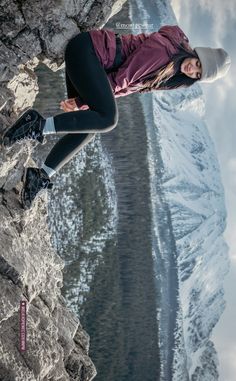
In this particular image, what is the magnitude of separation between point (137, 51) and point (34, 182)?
2.10 meters

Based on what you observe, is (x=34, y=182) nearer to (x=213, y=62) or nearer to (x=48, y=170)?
(x=48, y=170)

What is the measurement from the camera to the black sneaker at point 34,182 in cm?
609

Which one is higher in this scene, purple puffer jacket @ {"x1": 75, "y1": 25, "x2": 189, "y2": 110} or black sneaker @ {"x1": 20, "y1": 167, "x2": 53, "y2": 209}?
purple puffer jacket @ {"x1": 75, "y1": 25, "x2": 189, "y2": 110}

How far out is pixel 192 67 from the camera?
18.2 ft

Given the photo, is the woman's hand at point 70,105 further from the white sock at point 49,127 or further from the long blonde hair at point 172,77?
the white sock at point 49,127

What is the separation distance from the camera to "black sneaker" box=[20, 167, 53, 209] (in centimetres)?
609

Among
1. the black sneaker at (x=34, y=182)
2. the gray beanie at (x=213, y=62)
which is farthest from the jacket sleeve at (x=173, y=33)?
the black sneaker at (x=34, y=182)

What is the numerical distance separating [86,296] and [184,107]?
267 ft

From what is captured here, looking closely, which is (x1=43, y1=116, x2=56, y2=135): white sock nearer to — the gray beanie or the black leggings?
the black leggings

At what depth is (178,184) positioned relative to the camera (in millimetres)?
95625

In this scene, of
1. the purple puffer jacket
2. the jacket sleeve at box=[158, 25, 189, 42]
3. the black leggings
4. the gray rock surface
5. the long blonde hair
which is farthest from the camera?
the gray rock surface

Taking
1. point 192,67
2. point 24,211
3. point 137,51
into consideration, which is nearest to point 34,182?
point 24,211

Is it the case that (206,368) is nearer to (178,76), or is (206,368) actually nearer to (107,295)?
(107,295)

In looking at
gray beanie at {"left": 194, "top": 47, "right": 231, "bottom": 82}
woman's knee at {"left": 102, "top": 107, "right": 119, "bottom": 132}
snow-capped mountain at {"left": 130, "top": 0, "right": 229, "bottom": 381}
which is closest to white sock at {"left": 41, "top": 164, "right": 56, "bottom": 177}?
woman's knee at {"left": 102, "top": 107, "right": 119, "bottom": 132}
